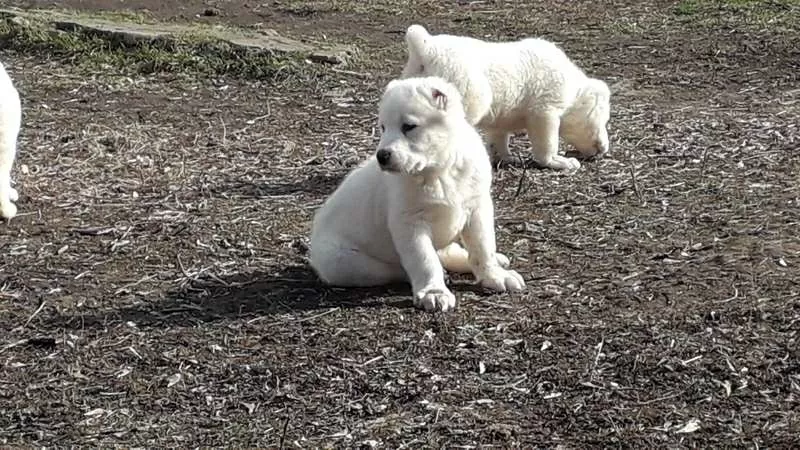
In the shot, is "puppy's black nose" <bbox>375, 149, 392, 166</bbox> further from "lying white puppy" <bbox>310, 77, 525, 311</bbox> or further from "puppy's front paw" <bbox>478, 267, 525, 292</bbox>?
"puppy's front paw" <bbox>478, 267, 525, 292</bbox>

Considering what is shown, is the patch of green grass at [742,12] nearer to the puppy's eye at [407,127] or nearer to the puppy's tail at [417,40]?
the puppy's tail at [417,40]

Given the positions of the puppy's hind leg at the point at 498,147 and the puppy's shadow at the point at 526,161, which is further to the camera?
the puppy's hind leg at the point at 498,147

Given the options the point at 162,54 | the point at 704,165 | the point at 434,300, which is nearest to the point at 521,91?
the point at 704,165

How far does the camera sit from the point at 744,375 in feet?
17.3

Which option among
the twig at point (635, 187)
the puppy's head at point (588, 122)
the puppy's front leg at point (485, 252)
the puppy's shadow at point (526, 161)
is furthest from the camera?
the puppy's head at point (588, 122)

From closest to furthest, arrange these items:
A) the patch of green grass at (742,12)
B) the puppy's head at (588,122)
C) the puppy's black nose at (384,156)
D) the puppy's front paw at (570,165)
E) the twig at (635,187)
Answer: the puppy's black nose at (384,156) → the twig at (635,187) → the puppy's front paw at (570,165) → the puppy's head at (588,122) → the patch of green grass at (742,12)

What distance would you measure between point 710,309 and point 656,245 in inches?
39.1

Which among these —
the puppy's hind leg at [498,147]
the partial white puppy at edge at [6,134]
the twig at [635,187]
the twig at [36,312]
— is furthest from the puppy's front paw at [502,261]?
the partial white puppy at edge at [6,134]

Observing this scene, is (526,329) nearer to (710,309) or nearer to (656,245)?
(710,309)

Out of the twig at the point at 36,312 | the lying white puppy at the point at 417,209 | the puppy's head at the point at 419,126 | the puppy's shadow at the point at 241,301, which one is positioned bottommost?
the twig at the point at 36,312

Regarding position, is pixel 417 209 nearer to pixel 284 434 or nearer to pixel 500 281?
pixel 500 281

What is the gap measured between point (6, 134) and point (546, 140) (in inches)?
133

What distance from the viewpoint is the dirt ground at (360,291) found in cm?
507

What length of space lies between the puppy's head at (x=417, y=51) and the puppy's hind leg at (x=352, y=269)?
80.1 inches
